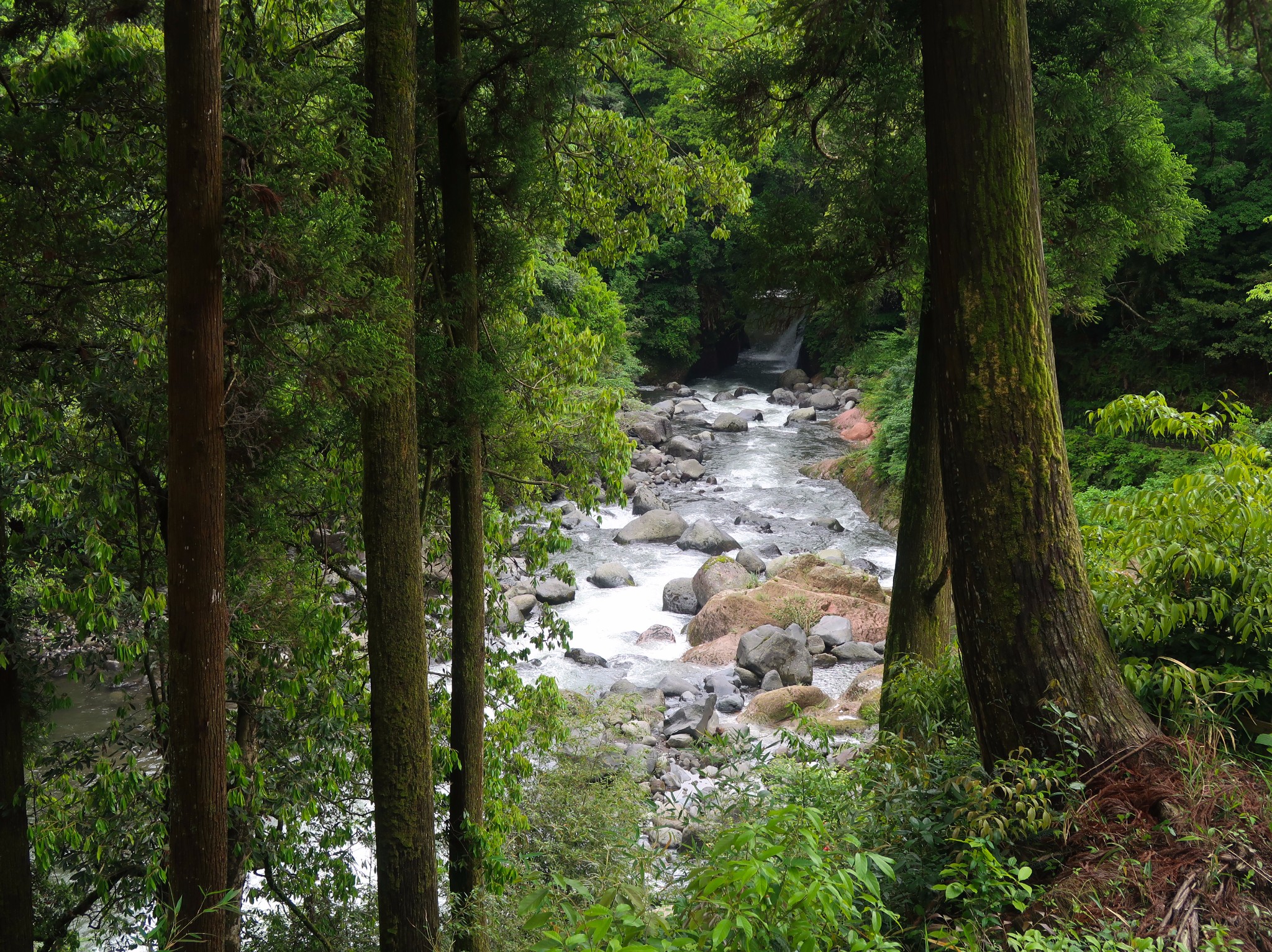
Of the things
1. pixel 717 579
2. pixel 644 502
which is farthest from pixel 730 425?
pixel 717 579

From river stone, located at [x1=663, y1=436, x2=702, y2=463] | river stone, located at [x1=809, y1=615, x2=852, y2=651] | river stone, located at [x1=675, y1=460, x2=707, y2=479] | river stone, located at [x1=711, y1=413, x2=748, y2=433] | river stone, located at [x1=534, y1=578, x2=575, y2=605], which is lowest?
river stone, located at [x1=809, y1=615, x2=852, y2=651]

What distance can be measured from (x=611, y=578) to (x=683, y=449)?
28.0ft

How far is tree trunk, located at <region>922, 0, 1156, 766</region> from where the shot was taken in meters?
3.70

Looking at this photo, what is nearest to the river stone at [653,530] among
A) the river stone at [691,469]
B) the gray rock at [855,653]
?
the river stone at [691,469]

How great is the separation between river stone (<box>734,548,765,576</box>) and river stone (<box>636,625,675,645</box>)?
241 centimetres

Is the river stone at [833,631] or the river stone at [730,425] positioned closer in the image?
the river stone at [833,631]

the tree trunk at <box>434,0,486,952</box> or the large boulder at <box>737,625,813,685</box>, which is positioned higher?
the tree trunk at <box>434,0,486,952</box>

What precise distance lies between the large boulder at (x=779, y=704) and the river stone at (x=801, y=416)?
16.5 m

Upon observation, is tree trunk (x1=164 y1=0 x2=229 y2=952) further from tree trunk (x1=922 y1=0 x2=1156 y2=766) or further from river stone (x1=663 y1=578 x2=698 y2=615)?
river stone (x1=663 y1=578 x2=698 y2=615)

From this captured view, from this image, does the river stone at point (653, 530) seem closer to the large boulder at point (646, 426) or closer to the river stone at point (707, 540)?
the river stone at point (707, 540)

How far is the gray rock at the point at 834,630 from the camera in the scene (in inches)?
514

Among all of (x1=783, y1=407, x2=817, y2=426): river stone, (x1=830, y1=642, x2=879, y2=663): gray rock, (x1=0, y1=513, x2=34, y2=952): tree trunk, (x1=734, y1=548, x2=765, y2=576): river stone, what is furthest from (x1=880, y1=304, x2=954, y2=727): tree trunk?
(x1=783, y1=407, x2=817, y2=426): river stone

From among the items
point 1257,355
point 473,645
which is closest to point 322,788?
point 473,645

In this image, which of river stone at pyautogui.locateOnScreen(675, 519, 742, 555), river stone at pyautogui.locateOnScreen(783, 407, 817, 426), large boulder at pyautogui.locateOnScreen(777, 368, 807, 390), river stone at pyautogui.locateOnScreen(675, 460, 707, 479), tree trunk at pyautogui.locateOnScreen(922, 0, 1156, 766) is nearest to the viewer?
tree trunk at pyautogui.locateOnScreen(922, 0, 1156, 766)
